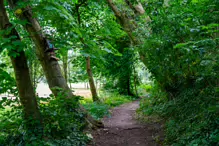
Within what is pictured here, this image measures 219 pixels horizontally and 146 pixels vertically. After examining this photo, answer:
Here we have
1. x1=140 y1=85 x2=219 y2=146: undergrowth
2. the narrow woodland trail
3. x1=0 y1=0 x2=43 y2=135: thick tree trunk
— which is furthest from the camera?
the narrow woodland trail

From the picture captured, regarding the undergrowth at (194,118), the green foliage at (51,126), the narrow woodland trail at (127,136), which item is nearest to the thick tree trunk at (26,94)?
the green foliage at (51,126)

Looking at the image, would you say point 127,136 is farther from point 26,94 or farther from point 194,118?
point 26,94

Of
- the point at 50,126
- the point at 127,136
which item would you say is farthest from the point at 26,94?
the point at 127,136

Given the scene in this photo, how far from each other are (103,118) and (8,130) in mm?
A: 5115

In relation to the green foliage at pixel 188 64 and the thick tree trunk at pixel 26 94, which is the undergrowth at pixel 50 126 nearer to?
the thick tree trunk at pixel 26 94

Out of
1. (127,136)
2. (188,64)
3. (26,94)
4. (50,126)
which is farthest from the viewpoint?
(127,136)

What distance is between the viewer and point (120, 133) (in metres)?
6.31

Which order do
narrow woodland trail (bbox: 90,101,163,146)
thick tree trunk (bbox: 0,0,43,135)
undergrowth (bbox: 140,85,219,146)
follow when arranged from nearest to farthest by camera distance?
1. undergrowth (bbox: 140,85,219,146)
2. thick tree trunk (bbox: 0,0,43,135)
3. narrow woodland trail (bbox: 90,101,163,146)

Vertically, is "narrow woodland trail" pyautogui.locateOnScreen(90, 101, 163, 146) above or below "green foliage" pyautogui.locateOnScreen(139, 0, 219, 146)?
below

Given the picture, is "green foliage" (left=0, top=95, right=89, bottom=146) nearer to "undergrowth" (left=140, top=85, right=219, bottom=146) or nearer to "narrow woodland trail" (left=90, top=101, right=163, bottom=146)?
"narrow woodland trail" (left=90, top=101, right=163, bottom=146)

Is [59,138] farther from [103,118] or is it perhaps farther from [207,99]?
[103,118]

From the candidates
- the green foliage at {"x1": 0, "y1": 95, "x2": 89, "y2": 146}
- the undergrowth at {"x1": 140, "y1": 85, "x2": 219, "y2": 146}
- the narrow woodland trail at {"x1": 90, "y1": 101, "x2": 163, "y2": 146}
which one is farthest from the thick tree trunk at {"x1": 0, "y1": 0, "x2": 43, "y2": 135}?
the undergrowth at {"x1": 140, "y1": 85, "x2": 219, "y2": 146}

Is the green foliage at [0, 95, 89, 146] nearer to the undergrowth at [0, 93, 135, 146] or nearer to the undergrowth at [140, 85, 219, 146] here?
the undergrowth at [0, 93, 135, 146]

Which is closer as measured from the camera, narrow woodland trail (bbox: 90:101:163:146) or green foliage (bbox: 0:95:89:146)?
green foliage (bbox: 0:95:89:146)
